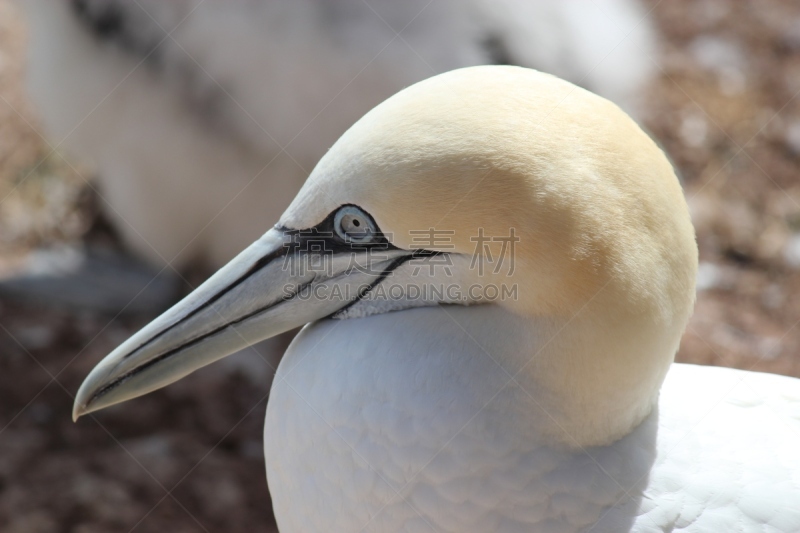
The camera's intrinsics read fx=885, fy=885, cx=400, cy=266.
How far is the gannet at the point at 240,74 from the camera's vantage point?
11.1 feet

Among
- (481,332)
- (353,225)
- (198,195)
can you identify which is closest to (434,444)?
(481,332)

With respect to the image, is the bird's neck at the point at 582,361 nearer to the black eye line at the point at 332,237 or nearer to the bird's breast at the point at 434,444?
the bird's breast at the point at 434,444

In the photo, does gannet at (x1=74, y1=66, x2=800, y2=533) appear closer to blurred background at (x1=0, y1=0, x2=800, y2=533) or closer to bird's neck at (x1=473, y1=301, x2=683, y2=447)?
bird's neck at (x1=473, y1=301, x2=683, y2=447)

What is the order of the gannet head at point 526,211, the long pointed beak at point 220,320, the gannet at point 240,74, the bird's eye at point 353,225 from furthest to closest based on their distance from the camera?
the gannet at point 240,74
the long pointed beak at point 220,320
the bird's eye at point 353,225
the gannet head at point 526,211

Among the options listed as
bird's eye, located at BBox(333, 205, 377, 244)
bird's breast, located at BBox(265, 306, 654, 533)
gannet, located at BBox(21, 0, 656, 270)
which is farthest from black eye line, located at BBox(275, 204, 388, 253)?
gannet, located at BBox(21, 0, 656, 270)

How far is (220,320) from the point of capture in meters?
1.92

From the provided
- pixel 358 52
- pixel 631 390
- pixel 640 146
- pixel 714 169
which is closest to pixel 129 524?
pixel 358 52

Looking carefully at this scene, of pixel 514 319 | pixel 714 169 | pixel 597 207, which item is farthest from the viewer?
pixel 714 169

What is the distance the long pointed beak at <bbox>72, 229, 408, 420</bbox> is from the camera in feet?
6.21

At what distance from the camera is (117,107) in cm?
389

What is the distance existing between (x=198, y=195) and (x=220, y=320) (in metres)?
2.15

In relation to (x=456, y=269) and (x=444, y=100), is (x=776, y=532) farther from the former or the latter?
(x=444, y=100)

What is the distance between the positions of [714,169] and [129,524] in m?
3.59

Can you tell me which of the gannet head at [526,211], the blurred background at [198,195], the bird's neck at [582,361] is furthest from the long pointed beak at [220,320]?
the blurred background at [198,195]
